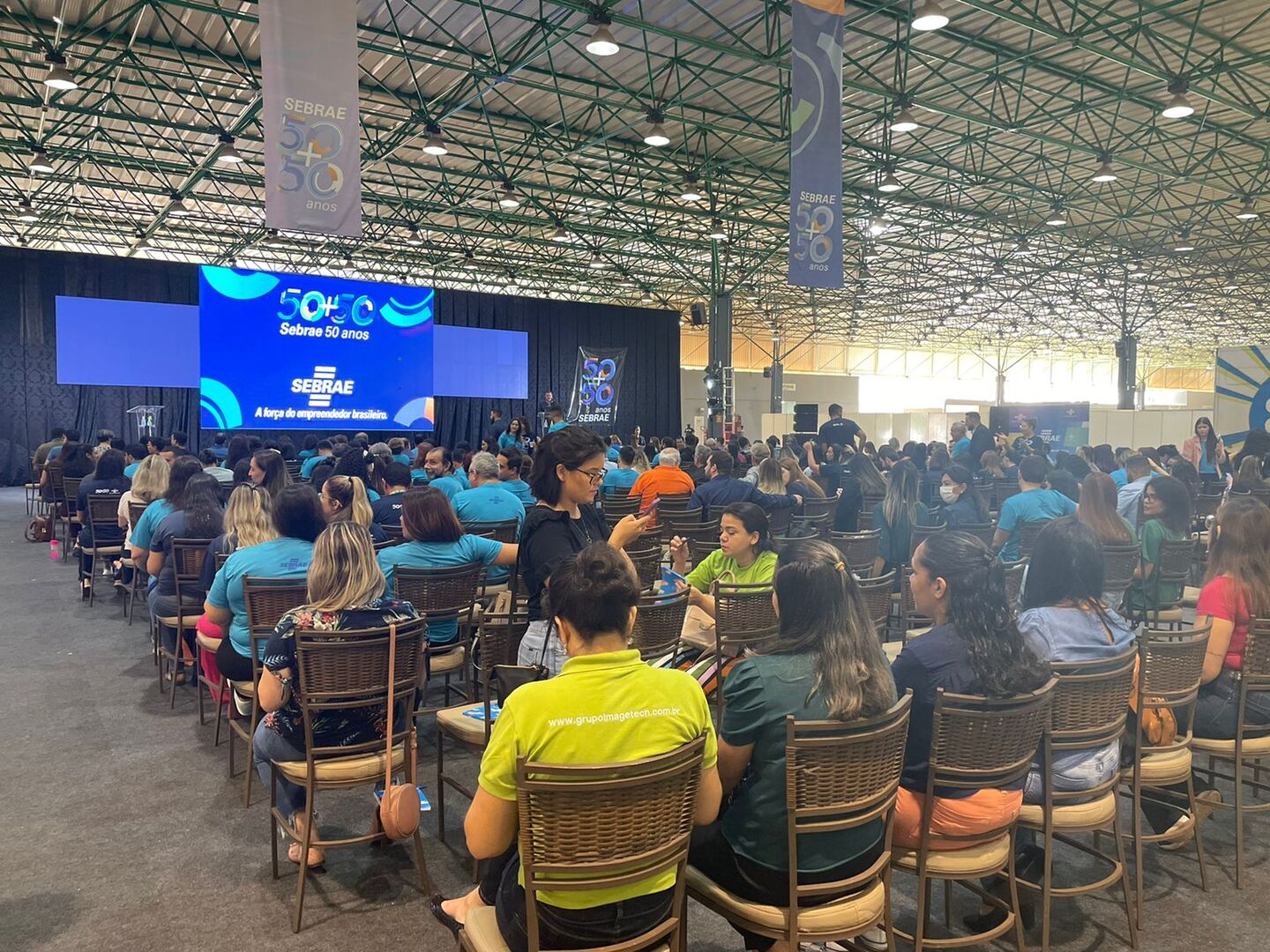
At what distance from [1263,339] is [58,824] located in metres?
46.3

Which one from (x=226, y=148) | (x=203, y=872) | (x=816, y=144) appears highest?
(x=226, y=148)

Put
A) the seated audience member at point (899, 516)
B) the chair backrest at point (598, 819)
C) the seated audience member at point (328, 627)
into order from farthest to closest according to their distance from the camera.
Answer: the seated audience member at point (899, 516) → the seated audience member at point (328, 627) → the chair backrest at point (598, 819)

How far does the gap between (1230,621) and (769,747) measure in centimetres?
224

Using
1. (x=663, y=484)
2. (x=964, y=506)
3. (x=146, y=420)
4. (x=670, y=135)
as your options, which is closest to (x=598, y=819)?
(x=964, y=506)

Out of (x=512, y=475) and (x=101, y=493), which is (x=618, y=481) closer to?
(x=512, y=475)

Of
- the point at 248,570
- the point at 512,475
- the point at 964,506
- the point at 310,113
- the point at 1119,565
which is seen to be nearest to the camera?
the point at 248,570

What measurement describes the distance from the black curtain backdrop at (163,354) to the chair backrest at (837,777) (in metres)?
18.7

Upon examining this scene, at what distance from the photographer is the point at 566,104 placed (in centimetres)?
1311

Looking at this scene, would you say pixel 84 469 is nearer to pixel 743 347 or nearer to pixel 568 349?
pixel 568 349

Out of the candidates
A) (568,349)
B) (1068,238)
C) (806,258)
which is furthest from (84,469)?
(1068,238)

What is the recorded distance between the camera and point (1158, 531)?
5.43 metres

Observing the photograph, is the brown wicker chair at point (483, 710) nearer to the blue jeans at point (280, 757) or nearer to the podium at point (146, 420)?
the blue jeans at point (280, 757)

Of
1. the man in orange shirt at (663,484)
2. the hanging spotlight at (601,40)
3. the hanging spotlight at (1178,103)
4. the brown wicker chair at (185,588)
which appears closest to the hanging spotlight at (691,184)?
the hanging spotlight at (601,40)

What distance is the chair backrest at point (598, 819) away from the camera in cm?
168
